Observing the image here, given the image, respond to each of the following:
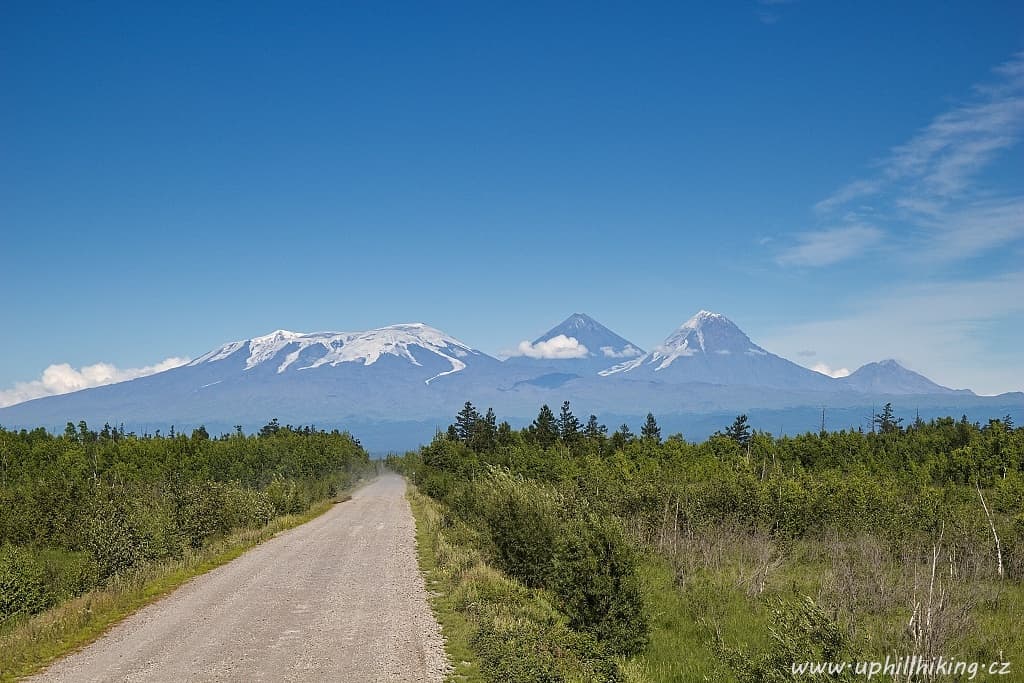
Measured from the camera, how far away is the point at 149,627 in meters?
19.6

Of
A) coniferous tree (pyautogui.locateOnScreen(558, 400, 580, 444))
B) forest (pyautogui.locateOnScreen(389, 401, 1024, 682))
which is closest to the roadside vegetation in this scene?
forest (pyautogui.locateOnScreen(389, 401, 1024, 682))

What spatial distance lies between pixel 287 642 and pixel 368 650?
2.31 meters

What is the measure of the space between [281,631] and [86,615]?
573 centimetres

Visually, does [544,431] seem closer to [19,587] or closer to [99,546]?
[99,546]

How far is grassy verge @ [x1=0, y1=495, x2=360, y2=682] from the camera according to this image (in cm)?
1627

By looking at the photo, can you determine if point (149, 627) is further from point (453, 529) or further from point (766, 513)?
point (766, 513)

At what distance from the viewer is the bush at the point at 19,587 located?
21.3m

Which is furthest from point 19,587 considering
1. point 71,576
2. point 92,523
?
point 92,523

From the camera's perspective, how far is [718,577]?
24.8m

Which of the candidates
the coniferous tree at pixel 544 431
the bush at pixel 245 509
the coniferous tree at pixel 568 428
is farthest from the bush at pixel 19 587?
the coniferous tree at pixel 568 428

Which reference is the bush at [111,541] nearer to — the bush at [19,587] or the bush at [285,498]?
the bush at [19,587]

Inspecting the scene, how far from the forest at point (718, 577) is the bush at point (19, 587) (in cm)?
1261

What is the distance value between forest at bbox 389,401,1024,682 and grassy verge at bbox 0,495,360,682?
378 inches

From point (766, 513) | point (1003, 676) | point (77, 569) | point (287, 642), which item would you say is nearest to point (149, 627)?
point (287, 642)
